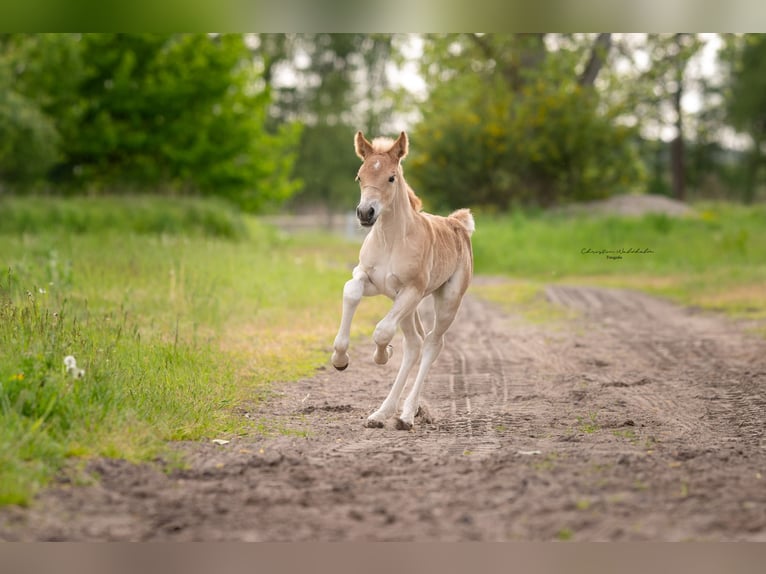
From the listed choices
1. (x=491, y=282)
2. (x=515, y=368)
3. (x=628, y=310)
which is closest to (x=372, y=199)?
(x=515, y=368)

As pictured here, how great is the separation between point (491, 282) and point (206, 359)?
10.3 m

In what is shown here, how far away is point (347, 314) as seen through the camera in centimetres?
653

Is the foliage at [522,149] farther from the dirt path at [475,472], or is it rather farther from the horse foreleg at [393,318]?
the horse foreleg at [393,318]

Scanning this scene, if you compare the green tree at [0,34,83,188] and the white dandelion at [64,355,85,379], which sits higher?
the green tree at [0,34,83,188]

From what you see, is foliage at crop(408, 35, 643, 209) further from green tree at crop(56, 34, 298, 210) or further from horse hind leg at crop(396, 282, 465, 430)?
horse hind leg at crop(396, 282, 465, 430)

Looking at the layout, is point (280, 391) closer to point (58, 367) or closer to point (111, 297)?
point (58, 367)

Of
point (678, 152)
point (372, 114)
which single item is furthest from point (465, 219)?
point (678, 152)

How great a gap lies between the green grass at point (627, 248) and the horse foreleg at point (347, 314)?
10.6 metres

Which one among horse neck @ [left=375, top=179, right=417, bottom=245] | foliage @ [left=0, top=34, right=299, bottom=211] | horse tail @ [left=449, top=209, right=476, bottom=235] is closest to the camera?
horse neck @ [left=375, top=179, right=417, bottom=245]

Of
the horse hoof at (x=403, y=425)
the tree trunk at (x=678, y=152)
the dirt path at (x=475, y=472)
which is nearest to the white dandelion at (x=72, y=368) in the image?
the dirt path at (x=475, y=472)

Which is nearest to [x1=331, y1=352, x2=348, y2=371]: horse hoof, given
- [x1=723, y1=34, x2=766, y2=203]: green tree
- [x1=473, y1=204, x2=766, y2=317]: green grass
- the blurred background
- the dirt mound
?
[x1=473, y1=204, x2=766, y2=317]: green grass

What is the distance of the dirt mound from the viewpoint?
24.7 meters

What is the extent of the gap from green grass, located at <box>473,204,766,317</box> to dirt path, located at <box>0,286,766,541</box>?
8.75 meters

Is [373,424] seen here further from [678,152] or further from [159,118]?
[678,152]
